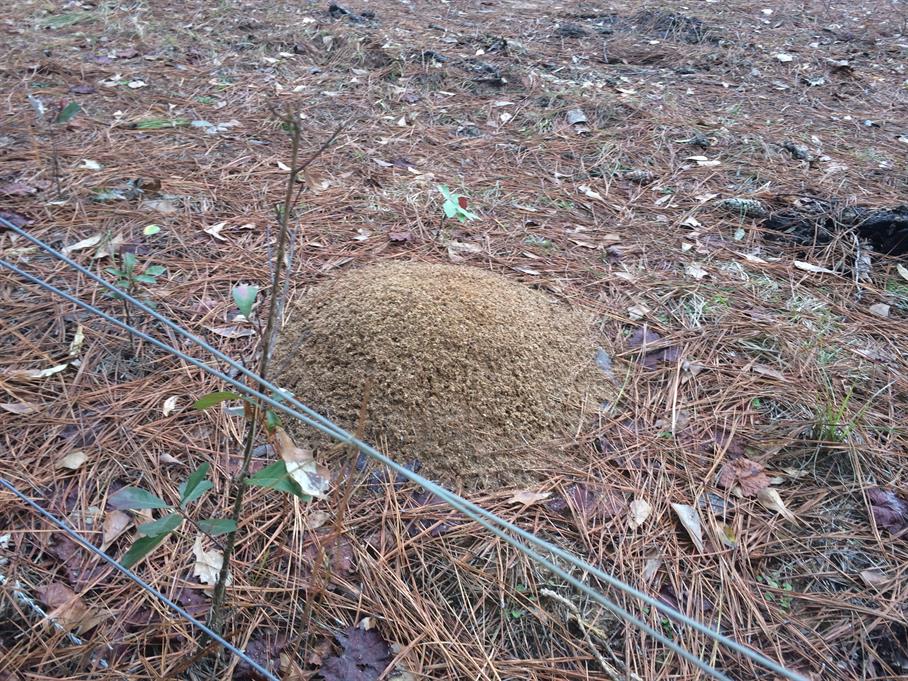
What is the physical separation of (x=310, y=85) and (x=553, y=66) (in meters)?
1.82

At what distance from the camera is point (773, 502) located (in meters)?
1.48

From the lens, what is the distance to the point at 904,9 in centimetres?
601

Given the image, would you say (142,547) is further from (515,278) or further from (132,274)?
(515,278)

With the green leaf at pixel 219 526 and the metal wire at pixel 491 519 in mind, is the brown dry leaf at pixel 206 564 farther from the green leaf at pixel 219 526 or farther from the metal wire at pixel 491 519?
the metal wire at pixel 491 519

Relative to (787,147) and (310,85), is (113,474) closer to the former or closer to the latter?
(310,85)

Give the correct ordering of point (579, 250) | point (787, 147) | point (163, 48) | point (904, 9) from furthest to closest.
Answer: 1. point (904, 9)
2. point (163, 48)
3. point (787, 147)
4. point (579, 250)

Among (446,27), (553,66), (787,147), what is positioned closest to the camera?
(787,147)

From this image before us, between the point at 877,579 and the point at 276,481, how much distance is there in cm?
137

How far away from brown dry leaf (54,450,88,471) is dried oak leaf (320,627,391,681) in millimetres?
813

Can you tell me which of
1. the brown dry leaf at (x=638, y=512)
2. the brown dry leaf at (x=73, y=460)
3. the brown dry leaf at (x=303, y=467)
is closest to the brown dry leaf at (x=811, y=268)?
the brown dry leaf at (x=638, y=512)

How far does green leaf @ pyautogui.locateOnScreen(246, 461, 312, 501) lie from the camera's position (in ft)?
3.18

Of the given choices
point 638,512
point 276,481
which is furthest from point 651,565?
point 276,481

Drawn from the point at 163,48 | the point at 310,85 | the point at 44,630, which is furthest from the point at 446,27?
the point at 44,630

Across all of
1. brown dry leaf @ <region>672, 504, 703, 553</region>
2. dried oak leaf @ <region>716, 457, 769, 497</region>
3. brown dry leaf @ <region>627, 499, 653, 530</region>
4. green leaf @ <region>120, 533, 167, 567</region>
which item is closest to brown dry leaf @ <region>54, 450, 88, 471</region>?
green leaf @ <region>120, 533, 167, 567</region>
